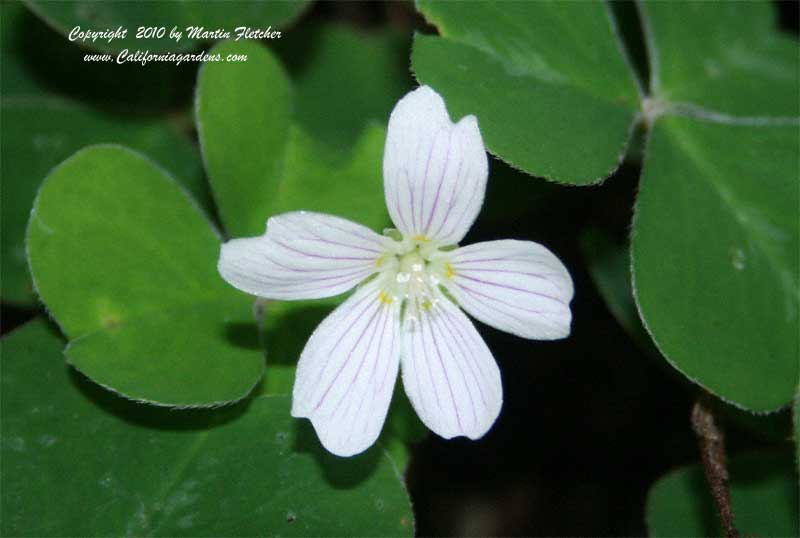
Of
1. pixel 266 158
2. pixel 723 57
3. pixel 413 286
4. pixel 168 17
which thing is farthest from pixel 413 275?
pixel 723 57

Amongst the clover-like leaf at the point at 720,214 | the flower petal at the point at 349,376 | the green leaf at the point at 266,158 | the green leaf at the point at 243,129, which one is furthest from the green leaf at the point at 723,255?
the green leaf at the point at 243,129

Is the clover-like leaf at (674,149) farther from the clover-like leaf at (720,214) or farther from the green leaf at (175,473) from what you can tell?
the green leaf at (175,473)

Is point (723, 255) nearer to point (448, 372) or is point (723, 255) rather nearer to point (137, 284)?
point (448, 372)

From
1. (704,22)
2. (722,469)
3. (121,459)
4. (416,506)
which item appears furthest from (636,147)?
(121,459)

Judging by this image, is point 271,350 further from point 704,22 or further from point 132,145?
point 704,22

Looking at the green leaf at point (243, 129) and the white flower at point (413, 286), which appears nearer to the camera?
the white flower at point (413, 286)

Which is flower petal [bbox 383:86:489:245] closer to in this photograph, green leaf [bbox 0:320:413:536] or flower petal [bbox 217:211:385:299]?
flower petal [bbox 217:211:385:299]
